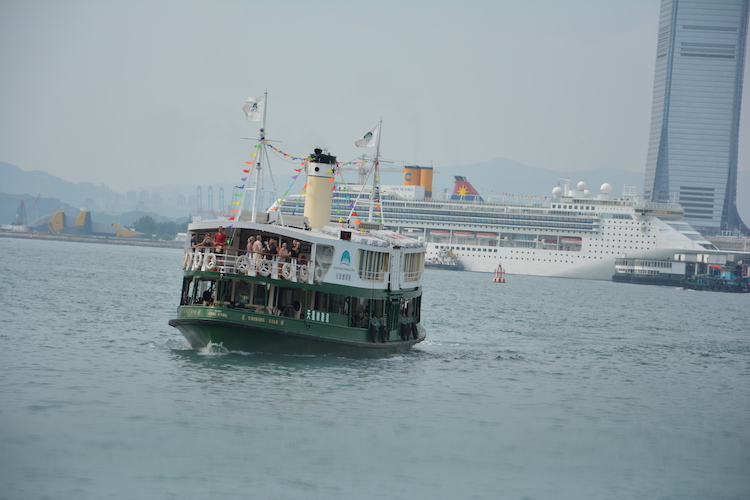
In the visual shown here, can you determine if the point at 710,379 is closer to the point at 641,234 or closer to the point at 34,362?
the point at 34,362

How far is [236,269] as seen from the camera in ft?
83.8

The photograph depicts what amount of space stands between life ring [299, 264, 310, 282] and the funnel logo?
1104mm

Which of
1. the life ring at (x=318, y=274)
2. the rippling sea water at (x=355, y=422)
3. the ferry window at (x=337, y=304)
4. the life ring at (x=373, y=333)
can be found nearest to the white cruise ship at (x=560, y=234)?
the rippling sea water at (x=355, y=422)

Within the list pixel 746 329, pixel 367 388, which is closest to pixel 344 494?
pixel 367 388

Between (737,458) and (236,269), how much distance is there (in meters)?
12.8

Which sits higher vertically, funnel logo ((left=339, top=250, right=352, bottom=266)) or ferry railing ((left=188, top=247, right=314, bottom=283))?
funnel logo ((left=339, top=250, right=352, bottom=266))

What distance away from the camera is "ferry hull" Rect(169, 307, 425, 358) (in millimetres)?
25172

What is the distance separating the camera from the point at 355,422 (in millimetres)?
19469

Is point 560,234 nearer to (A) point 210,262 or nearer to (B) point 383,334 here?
(B) point 383,334

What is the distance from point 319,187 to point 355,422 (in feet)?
45.4

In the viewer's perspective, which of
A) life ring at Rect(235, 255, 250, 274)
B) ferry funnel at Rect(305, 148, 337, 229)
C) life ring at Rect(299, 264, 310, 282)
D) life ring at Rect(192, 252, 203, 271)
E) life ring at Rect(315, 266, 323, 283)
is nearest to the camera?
life ring at Rect(235, 255, 250, 274)

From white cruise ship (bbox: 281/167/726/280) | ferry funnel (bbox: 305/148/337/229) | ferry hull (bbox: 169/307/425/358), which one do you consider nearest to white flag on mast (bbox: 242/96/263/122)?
ferry funnel (bbox: 305/148/337/229)

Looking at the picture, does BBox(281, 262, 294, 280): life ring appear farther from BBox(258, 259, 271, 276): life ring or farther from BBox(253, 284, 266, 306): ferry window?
BBox(253, 284, 266, 306): ferry window

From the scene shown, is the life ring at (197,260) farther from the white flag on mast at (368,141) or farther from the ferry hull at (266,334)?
the white flag on mast at (368,141)
